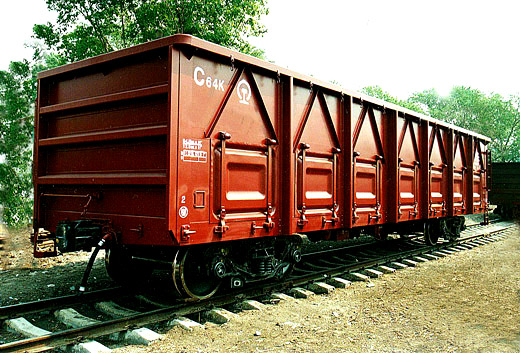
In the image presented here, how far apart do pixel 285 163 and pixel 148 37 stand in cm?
1337

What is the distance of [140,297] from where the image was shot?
5641 mm

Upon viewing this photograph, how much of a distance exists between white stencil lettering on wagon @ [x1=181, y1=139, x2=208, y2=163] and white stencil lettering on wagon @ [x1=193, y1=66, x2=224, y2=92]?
72cm

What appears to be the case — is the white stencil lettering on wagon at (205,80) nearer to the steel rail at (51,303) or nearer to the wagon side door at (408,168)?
the steel rail at (51,303)

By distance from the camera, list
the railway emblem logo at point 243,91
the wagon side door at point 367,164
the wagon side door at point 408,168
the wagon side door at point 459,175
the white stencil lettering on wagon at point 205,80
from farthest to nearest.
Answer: the wagon side door at point 459,175
the wagon side door at point 408,168
the wagon side door at point 367,164
the railway emblem logo at point 243,91
the white stencil lettering on wagon at point 205,80

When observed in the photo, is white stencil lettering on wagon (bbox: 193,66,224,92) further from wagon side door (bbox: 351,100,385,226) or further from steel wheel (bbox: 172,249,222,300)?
wagon side door (bbox: 351,100,385,226)

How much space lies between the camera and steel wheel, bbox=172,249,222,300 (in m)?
5.05

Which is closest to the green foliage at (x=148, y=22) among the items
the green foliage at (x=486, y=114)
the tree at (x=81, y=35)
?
the tree at (x=81, y=35)

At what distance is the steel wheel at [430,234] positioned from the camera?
11.3m

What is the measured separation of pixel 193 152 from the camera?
4.80 meters

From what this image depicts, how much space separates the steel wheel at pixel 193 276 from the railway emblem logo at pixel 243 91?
2.09m

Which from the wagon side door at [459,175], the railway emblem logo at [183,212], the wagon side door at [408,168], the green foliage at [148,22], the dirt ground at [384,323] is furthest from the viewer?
the green foliage at [148,22]

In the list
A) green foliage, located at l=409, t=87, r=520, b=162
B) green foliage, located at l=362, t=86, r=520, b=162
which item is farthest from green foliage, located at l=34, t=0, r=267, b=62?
green foliage, located at l=409, t=87, r=520, b=162

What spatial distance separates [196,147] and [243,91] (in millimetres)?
1188

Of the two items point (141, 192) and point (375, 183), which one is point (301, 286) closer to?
point (375, 183)
